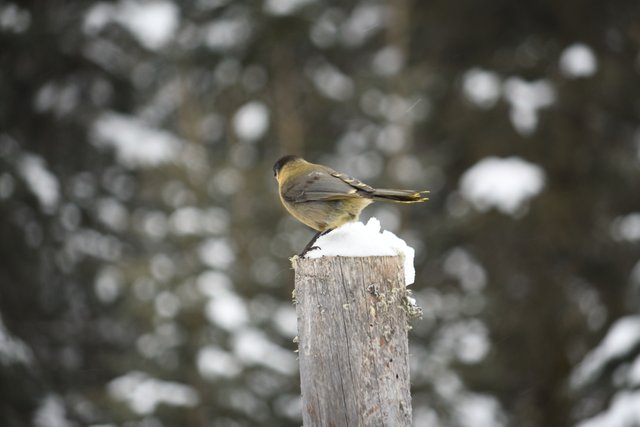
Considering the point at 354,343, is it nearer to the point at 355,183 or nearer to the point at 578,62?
the point at 355,183

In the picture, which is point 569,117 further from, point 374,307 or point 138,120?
point 374,307

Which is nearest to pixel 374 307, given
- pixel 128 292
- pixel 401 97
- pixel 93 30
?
pixel 128 292

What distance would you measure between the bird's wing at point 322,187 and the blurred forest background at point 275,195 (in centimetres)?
469

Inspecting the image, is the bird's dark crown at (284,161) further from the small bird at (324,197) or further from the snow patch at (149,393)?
the snow patch at (149,393)

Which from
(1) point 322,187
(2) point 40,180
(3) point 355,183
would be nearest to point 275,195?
(2) point 40,180

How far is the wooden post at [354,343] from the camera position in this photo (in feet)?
10.1

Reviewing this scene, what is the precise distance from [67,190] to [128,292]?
4445 millimetres

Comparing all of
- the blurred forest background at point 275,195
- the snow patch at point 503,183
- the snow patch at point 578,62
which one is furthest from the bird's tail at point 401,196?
the snow patch at point 578,62

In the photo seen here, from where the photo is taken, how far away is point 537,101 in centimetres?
1029

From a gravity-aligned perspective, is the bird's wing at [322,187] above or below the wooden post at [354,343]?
above

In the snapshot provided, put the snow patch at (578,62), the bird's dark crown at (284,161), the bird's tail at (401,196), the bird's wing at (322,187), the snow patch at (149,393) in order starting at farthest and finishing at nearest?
the snow patch at (578,62), the snow patch at (149,393), the bird's dark crown at (284,161), the bird's wing at (322,187), the bird's tail at (401,196)

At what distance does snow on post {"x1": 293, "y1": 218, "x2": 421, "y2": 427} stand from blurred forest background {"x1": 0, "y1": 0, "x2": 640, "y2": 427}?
555 centimetres

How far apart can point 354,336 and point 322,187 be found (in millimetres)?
1206

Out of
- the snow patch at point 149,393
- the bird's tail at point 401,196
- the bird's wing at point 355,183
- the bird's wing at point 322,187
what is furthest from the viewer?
the snow patch at point 149,393
